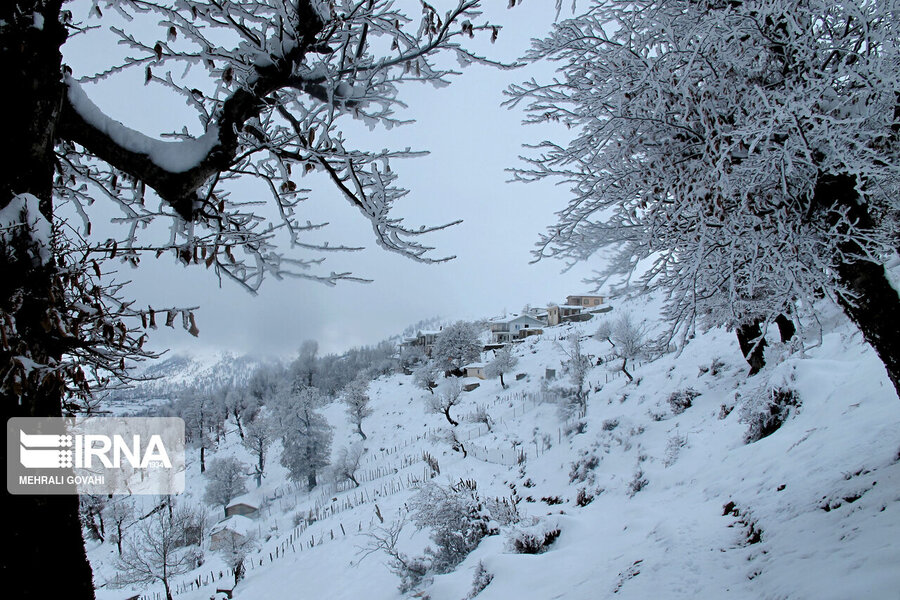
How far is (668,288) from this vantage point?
468 cm

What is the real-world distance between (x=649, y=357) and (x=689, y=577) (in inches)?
105

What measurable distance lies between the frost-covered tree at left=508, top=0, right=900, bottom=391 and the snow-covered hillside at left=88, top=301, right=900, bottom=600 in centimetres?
96

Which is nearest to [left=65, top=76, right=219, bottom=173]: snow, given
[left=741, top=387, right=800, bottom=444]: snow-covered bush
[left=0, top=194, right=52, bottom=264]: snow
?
[left=0, top=194, right=52, bottom=264]: snow

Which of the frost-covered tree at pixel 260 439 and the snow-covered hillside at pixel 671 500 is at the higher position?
the snow-covered hillside at pixel 671 500

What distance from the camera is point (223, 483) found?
1438 inches

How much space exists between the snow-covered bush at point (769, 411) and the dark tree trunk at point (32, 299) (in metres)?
12.4

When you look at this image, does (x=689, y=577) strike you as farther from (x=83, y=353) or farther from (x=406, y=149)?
(x=83, y=353)

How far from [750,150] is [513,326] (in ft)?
270

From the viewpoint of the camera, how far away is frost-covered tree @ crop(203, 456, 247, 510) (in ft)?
119

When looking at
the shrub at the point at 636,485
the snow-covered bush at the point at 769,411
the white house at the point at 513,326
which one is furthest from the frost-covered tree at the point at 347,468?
the white house at the point at 513,326

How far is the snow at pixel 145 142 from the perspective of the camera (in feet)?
8.53

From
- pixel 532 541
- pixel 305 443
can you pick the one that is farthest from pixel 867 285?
pixel 305 443

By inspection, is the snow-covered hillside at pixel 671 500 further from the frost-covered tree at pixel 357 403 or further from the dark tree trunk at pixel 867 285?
the frost-covered tree at pixel 357 403

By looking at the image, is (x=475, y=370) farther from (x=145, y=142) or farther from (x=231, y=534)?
(x=145, y=142)
